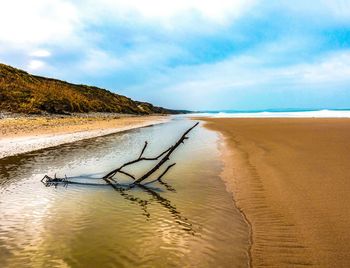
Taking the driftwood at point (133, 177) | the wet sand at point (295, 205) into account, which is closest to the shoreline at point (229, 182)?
the wet sand at point (295, 205)

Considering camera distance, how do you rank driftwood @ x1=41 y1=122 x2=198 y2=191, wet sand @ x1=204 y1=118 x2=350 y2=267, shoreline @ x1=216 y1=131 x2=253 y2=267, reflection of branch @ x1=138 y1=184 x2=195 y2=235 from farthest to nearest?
driftwood @ x1=41 y1=122 x2=198 y2=191 → reflection of branch @ x1=138 y1=184 x2=195 y2=235 → shoreline @ x1=216 y1=131 x2=253 y2=267 → wet sand @ x1=204 y1=118 x2=350 y2=267

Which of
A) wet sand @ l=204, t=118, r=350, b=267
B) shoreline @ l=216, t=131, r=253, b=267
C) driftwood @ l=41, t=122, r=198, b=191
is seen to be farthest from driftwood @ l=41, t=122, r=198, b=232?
wet sand @ l=204, t=118, r=350, b=267

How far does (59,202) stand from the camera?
8.84 meters

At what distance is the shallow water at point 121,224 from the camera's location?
17.7 feet

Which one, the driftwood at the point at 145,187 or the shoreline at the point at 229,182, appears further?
the driftwood at the point at 145,187

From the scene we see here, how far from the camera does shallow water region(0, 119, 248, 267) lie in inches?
212

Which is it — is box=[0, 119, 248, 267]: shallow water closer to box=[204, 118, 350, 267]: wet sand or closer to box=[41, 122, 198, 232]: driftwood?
box=[41, 122, 198, 232]: driftwood

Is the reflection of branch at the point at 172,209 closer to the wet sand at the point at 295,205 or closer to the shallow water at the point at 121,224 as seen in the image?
the shallow water at the point at 121,224

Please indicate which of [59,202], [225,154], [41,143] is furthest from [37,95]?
[59,202]

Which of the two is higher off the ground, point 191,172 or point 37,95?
point 37,95

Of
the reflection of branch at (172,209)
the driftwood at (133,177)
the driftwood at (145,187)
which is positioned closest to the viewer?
the reflection of branch at (172,209)

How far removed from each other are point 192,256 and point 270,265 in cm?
120

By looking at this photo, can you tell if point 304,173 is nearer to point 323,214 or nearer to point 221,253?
point 323,214

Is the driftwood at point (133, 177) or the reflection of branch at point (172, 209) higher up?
the driftwood at point (133, 177)
